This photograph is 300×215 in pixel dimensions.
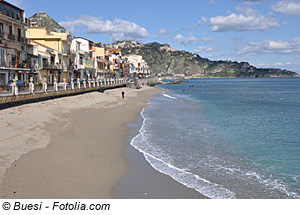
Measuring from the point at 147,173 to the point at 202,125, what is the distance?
1594cm

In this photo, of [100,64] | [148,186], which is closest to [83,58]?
[100,64]

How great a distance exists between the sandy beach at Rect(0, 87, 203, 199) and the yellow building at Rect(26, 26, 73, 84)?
3203 centimetres

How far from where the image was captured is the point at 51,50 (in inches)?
2183

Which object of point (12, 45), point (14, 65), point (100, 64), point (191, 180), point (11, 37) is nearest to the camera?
point (191, 180)

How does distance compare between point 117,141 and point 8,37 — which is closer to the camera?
point 117,141

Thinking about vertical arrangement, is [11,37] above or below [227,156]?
above

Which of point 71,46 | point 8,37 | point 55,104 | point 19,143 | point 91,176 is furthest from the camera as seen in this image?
point 71,46

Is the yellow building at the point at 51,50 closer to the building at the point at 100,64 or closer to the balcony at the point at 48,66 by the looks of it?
the balcony at the point at 48,66

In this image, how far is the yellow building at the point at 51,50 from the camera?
53.7m

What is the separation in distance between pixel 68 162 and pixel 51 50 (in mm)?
46244

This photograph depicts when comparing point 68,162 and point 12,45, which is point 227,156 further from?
point 12,45

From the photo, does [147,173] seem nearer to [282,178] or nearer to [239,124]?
[282,178]
